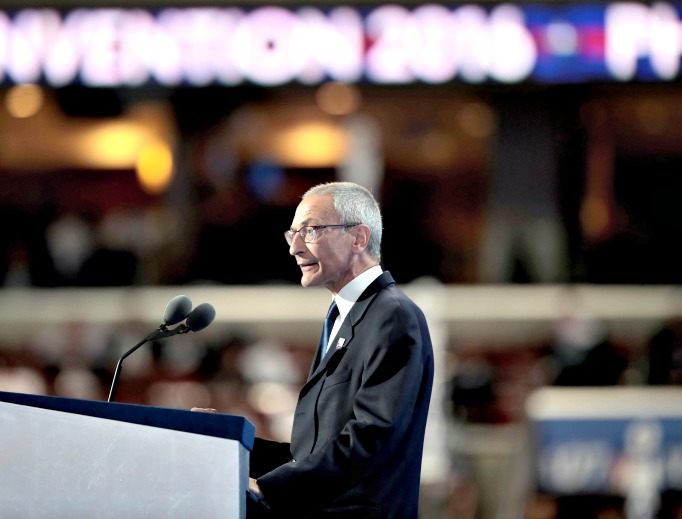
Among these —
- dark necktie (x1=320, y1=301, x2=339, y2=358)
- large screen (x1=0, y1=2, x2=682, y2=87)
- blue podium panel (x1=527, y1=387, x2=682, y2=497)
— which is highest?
large screen (x1=0, y1=2, x2=682, y2=87)

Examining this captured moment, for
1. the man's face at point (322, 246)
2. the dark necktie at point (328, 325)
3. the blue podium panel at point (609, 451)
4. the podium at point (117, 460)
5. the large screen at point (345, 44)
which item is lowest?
the blue podium panel at point (609, 451)

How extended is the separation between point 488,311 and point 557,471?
12.2 ft

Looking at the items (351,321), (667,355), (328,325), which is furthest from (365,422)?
(667,355)

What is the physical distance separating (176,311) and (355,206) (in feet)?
1.92

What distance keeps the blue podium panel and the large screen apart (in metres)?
2.61

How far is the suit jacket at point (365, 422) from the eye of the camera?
3.15 metres

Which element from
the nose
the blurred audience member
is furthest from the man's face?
the blurred audience member

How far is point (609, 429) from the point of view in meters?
8.83

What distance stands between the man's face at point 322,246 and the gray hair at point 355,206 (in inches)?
0.7

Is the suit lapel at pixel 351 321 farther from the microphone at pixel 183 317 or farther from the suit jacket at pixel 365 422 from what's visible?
the microphone at pixel 183 317

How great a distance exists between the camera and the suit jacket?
3.15m

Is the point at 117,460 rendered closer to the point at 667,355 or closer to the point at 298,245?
the point at 298,245

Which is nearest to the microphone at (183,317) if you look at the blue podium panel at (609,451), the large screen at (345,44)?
the blue podium panel at (609,451)

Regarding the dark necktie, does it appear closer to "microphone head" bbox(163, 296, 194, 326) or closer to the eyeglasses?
the eyeglasses
